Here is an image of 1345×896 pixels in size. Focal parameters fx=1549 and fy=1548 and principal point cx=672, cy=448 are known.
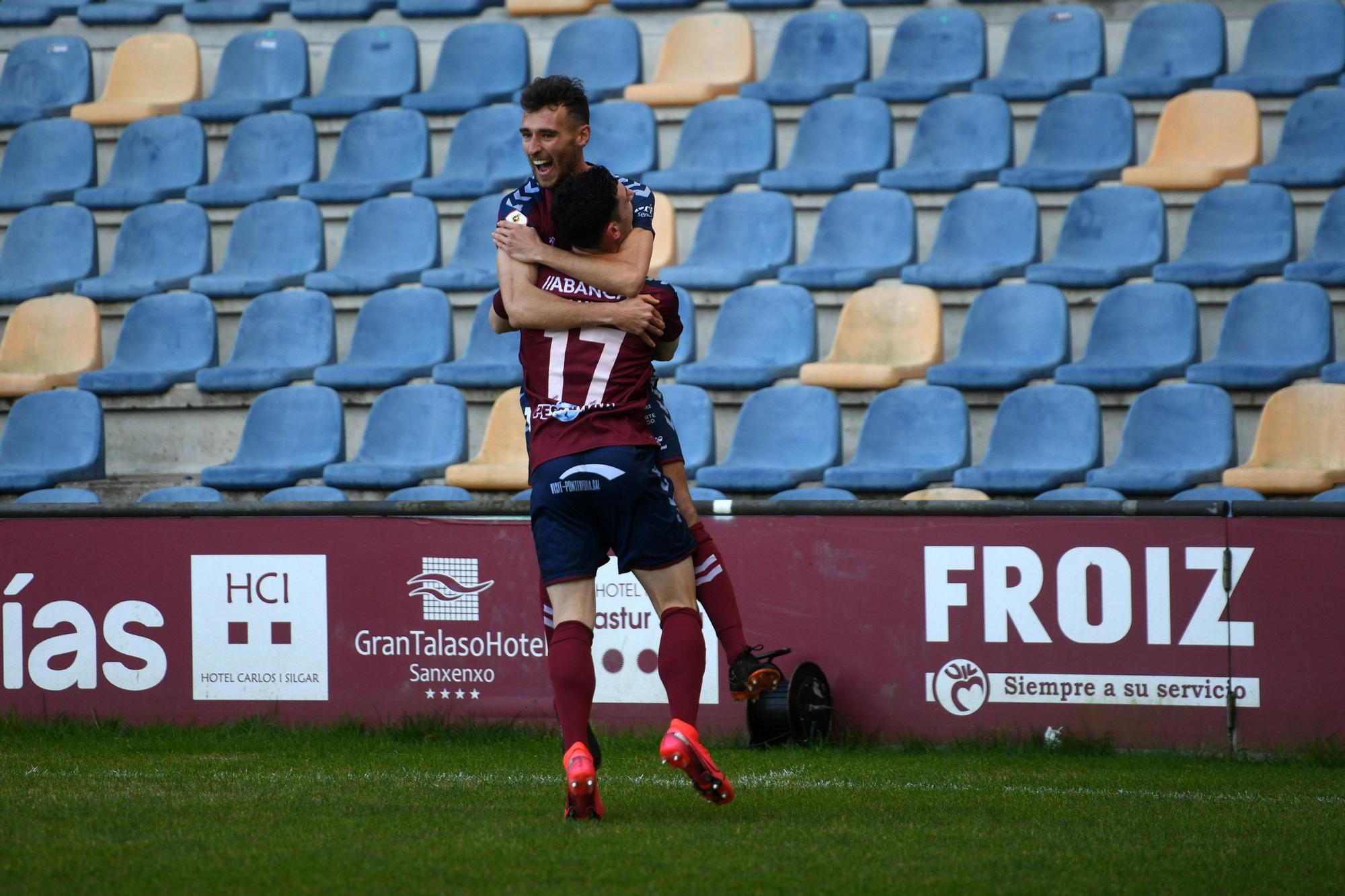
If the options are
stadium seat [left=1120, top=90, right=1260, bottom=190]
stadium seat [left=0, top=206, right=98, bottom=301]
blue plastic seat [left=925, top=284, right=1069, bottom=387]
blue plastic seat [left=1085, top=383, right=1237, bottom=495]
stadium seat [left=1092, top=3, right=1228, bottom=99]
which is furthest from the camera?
stadium seat [left=0, top=206, right=98, bottom=301]

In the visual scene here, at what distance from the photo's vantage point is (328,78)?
35.4 ft

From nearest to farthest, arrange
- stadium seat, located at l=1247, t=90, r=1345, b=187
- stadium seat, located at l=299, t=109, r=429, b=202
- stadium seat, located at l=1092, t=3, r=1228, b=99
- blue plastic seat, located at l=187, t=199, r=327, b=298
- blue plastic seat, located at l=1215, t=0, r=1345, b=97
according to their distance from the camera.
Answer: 1. stadium seat, located at l=1247, t=90, r=1345, b=187
2. blue plastic seat, located at l=1215, t=0, r=1345, b=97
3. stadium seat, located at l=1092, t=3, r=1228, b=99
4. blue plastic seat, located at l=187, t=199, r=327, b=298
5. stadium seat, located at l=299, t=109, r=429, b=202

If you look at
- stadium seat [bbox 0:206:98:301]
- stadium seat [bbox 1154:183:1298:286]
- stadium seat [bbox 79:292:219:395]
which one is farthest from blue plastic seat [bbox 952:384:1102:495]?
stadium seat [bbox 0:206:98:301]

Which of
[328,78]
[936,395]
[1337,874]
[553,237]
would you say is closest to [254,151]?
[328,78]

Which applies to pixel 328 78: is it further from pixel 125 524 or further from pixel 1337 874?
pixel 1337 874

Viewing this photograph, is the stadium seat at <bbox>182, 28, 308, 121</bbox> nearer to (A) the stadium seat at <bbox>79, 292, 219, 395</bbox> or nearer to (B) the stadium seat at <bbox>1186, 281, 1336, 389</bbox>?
(A) the stadium seat at <bbox>79, 292, 219, 395</bbox>

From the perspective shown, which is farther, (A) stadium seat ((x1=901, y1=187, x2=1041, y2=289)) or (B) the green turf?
(A) stadium seat ((x1=901, y1=187, x2=1041, y2=289))

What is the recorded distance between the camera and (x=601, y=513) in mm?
4211

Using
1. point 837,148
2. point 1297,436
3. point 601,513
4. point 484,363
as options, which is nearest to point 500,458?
point 484,363

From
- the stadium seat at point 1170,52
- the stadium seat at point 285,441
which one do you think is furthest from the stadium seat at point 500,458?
the stadium seat at point 1170,52

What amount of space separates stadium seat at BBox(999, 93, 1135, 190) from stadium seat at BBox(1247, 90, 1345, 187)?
0.77m

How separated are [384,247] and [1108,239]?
172 inches

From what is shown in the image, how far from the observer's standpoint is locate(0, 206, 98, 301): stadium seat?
10148mm

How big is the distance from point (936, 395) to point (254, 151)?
16.9ft
